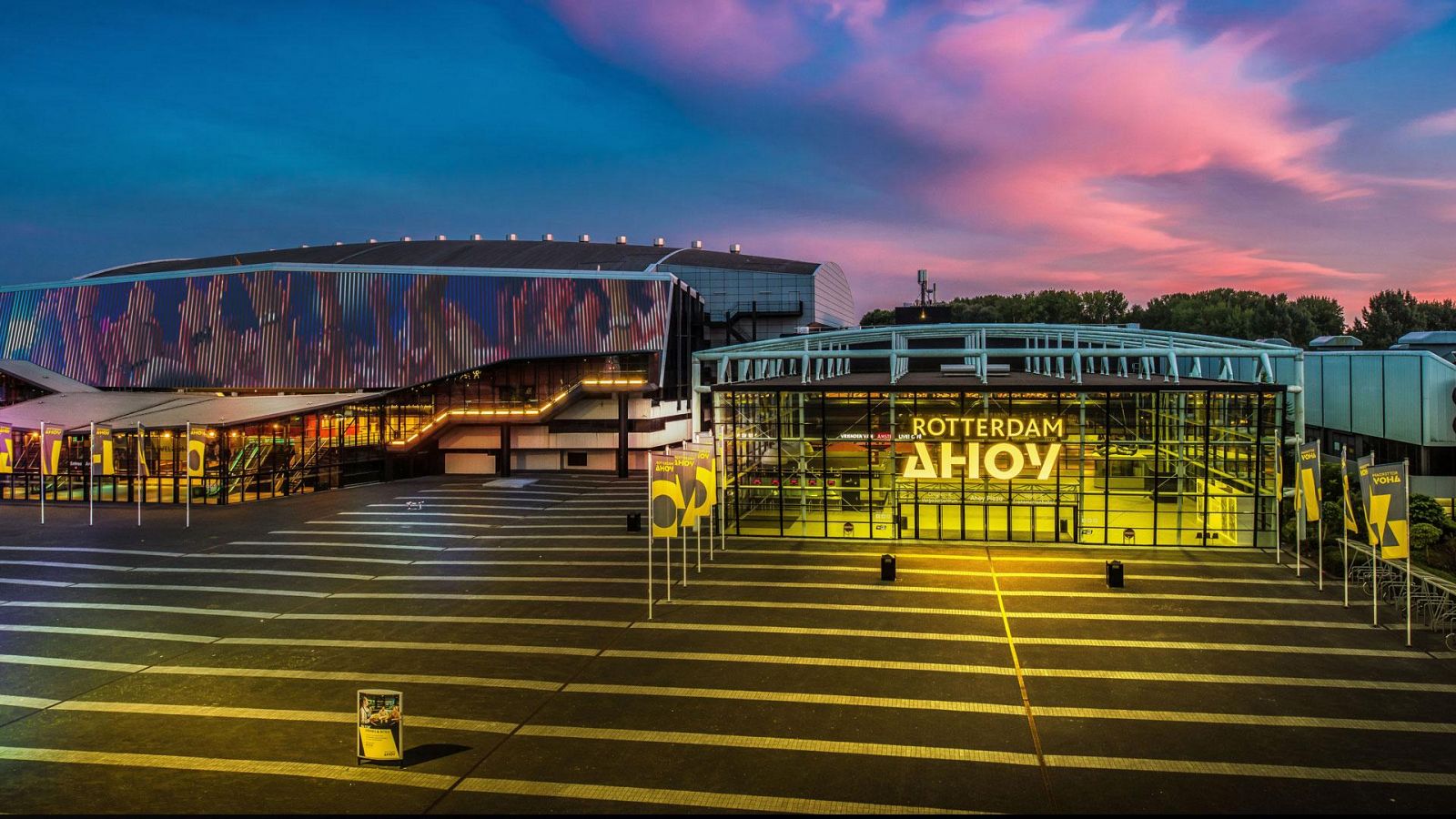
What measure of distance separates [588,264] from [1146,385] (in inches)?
2100

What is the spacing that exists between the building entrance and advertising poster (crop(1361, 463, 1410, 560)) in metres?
10.6

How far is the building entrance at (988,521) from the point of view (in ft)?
99.0

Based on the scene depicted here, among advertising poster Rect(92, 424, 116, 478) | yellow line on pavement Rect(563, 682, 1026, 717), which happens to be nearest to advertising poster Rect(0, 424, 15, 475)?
advertising poster Rect(92, 424, 116, 478)

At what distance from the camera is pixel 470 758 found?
13141 millimetres

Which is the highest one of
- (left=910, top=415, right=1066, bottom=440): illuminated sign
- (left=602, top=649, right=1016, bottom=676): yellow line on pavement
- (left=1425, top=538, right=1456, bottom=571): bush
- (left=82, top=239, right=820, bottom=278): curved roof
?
(left=82, top=239, right=820, bottom=278): curved roof

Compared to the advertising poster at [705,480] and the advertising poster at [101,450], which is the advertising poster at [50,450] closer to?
the advertising poster at [101,450]

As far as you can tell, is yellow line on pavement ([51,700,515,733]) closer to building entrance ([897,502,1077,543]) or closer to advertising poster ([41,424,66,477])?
building entrance ([897,502,1077,543])

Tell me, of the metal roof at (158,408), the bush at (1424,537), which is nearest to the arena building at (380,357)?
the metal roof at (158,408)

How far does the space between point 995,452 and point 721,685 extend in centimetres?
1623

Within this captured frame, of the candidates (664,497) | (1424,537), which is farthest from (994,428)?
(1424,537)

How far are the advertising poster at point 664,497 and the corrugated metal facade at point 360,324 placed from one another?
29715 millimetres

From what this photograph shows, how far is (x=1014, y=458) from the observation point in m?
28.9

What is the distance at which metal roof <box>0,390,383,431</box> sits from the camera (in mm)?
43188

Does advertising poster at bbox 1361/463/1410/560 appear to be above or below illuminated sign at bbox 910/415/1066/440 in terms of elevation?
below
